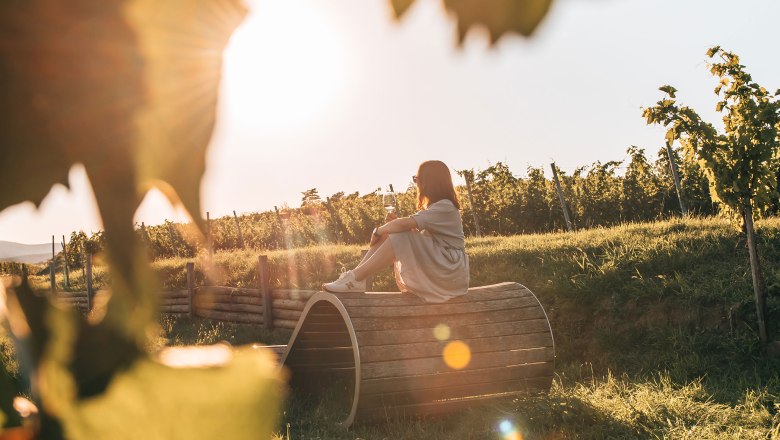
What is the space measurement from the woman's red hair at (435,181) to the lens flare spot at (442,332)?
1.07m

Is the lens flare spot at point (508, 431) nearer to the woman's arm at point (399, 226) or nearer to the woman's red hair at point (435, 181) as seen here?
the woman's arm at point (399, 226)

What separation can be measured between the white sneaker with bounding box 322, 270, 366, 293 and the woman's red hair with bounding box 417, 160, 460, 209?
79 cm

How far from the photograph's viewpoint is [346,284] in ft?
15.0

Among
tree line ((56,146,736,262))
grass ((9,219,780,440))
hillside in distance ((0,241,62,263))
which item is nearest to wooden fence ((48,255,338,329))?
grass ((9,219,780,440))

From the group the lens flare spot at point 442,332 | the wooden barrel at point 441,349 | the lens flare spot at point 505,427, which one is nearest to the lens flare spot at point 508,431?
the lens flare spot at point 505,427

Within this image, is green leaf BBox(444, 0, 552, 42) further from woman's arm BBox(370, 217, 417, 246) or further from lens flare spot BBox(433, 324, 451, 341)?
woman's arm BBox(370, 217, 417, 246)

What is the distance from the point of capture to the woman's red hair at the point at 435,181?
4652 millimetres

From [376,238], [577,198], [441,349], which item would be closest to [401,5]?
[441,349]

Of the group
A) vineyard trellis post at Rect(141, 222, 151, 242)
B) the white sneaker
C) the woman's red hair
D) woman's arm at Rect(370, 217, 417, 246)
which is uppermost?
the woman's red hair

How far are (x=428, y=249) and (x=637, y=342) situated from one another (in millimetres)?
2259

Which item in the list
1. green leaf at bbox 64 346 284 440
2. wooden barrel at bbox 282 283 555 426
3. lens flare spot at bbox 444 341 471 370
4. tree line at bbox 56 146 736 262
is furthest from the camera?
tree line at bbox 56 146 736 262

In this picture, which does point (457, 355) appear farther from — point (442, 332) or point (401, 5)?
point (401, 5)

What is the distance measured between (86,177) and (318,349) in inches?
195

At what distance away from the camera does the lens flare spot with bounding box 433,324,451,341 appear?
392 cm
